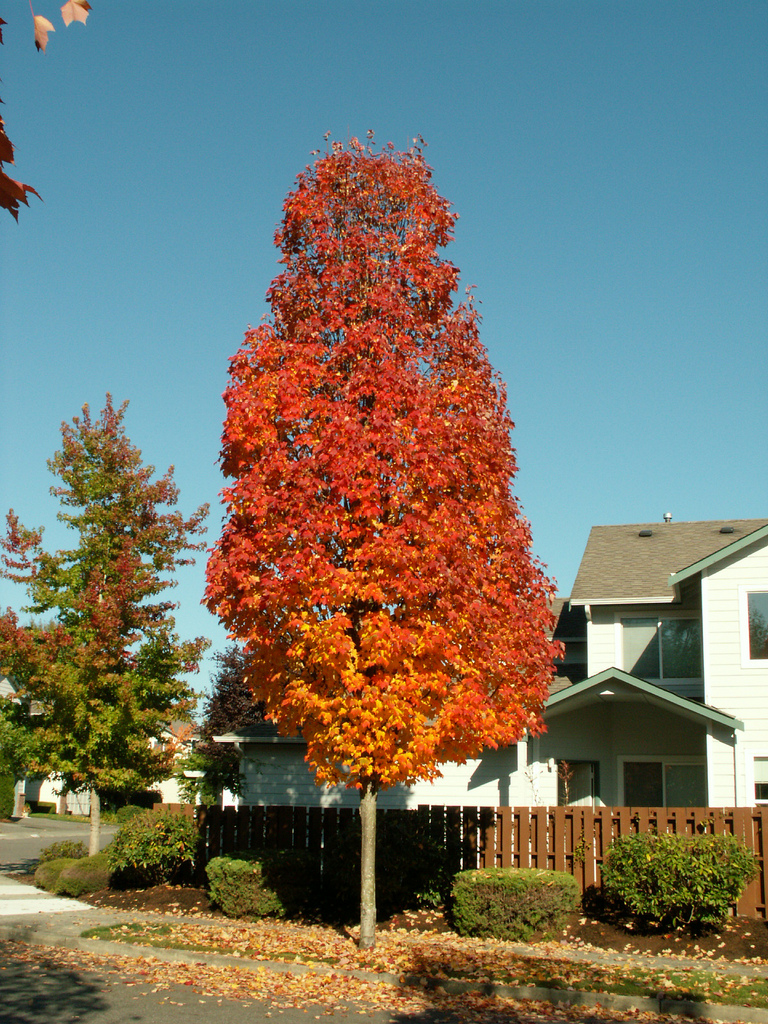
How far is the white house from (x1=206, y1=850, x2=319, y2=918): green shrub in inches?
186

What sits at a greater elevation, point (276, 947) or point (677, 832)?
point (677, 832)

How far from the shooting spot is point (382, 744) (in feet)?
33.3

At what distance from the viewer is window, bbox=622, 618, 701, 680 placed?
64.6 feet

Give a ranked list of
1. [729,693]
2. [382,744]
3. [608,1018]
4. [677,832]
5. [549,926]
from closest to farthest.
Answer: [608,1018]
[382,744]
[549,926]
[677,832]
[729,693]

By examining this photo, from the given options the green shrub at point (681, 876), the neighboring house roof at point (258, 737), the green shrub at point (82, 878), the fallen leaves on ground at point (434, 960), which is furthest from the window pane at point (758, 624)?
the green shrub at point (82, 878)

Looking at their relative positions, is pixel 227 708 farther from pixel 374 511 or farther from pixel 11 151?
pixel 11 151

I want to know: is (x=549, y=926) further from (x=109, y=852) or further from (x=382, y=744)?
(x=109, y=852)

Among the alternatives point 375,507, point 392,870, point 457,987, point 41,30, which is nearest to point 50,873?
point 392,870

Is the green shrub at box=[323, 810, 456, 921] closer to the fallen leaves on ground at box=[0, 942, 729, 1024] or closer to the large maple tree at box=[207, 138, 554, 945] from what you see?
the large maple tree at box=[207, 138, 554, 945]

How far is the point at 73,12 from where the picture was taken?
3393 millimetres

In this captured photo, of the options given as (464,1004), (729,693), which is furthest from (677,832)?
(464,1004)

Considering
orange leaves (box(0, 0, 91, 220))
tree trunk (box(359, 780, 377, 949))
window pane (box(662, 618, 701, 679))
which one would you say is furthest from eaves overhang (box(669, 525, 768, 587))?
orange leaves (box(0, 0, 91, 220))

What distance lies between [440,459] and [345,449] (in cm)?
115

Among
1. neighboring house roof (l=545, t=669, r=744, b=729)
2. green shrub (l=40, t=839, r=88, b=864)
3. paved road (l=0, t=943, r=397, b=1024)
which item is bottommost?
green shrub (l=40, t=839, r=88, b=864)
